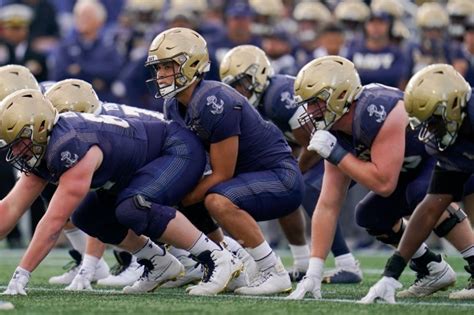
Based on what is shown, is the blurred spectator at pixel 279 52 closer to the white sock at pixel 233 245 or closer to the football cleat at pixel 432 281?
the white sock at pixel 233 245

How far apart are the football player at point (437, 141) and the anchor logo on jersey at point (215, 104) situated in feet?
3.86

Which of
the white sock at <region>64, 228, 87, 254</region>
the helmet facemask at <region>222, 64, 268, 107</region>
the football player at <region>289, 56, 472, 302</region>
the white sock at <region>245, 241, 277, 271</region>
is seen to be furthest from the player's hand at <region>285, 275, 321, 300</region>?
the white sock at <region>64, 228, 87, 254</region>

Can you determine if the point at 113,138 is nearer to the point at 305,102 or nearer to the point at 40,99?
the point at 40,99

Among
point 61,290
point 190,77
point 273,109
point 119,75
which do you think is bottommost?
point 119,75

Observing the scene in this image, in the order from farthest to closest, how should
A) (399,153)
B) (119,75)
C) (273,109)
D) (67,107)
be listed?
(119,75), (273,109), (67,107), (399,153)

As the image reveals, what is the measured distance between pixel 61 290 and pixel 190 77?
56.1 inches

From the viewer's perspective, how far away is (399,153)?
257 inches

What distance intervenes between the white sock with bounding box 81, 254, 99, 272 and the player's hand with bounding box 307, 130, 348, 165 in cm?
194

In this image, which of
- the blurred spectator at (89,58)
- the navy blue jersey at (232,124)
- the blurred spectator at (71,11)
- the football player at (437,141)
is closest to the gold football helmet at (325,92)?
the football player at (437,141)

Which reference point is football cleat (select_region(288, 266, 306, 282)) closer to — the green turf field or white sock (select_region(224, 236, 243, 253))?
the green turf field

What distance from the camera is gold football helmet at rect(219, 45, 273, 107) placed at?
820 centimetres

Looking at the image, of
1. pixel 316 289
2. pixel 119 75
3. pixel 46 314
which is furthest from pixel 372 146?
pixel 119 75

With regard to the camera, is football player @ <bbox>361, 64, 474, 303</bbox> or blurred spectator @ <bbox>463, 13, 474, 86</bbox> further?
blurred spectator @ <bbox>463, 13, 474, 86</bbox>

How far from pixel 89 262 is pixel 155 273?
645 millimetres
